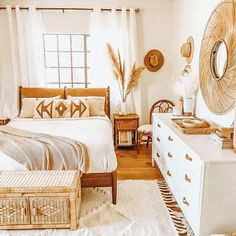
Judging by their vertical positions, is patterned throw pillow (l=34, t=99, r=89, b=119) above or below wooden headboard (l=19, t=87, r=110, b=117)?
below

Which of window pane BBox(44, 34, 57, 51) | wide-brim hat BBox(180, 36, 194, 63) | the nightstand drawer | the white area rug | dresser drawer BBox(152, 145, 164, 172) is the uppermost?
window pane BBox(44, 34, 57, 51)

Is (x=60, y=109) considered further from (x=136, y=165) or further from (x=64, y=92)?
(x=136, y=165)

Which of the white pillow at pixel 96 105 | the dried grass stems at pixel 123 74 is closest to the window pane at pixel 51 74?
the white pillow at pixel 96 105

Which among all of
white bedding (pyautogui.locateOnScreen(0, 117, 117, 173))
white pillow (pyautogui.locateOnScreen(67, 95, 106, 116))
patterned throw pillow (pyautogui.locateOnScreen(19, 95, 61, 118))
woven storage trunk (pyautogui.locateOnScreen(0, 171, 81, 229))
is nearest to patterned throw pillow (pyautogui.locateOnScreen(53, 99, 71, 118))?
white bedding (pyautogui.locateOnScreen(0, 117, 117, 173))

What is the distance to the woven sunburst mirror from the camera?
235 centimetres

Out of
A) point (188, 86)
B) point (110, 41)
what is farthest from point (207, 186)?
point (110, 41)

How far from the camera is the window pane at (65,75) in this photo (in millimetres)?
4750

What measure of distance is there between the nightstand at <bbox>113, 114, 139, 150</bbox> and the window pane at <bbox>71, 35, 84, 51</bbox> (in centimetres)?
138

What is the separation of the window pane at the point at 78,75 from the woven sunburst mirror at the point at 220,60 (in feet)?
7.72

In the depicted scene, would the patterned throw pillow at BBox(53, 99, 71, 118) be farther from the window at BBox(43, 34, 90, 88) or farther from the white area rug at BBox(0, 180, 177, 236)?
the white area rug at BBox(0, 180, 177, 236)

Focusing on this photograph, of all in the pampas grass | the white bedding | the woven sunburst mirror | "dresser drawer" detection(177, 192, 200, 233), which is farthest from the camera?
the pampas grass

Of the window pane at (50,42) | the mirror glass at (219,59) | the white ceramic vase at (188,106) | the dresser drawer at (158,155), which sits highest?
the window pane at (50,42)

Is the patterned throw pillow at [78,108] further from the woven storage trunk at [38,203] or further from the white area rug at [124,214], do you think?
the woven storage trunk at [38,203]

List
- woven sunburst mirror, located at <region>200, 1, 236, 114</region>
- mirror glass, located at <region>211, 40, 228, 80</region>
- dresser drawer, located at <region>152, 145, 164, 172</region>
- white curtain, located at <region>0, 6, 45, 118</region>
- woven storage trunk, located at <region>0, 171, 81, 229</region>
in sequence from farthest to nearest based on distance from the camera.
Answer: white curtain, located at <region>0, 6, 45, 118</region>
dresser drawer, located at <region>152, 145, 164, 172</region>
mirror glass, located at <region>211, 40, 228, 80</region>
woven sunburst mirror, located at <region>200, 1, 236, 114</region>
woven storage trunk, located at <region>0, 171, 81, 229</region>
